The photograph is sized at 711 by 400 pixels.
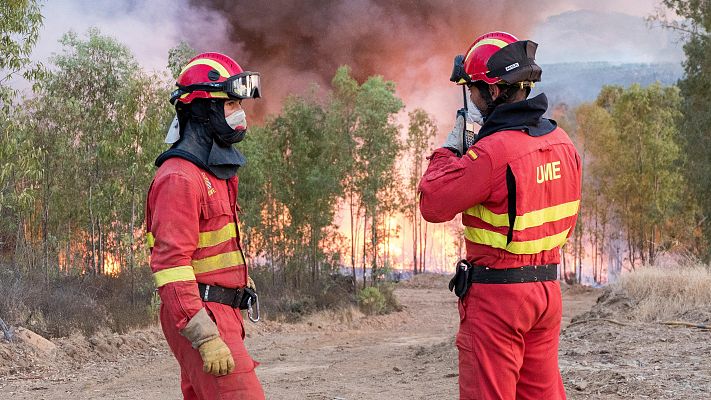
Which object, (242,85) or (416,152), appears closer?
(242,85)

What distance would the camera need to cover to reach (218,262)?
351cm

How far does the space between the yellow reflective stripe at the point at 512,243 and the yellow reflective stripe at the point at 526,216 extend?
6 cm

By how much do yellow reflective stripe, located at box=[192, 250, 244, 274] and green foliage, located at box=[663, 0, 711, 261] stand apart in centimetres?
2285

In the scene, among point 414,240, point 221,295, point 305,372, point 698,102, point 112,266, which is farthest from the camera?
point 414,240

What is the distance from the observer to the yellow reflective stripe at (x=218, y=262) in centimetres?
345

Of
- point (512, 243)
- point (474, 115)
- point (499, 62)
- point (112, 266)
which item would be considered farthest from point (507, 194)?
point (112, 266)

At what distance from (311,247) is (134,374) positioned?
1354cm

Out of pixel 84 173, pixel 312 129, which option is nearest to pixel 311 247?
pixel 312 129

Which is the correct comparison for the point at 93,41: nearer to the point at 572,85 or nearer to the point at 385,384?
the point at 385,384

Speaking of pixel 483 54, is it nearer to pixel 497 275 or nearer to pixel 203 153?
pixel 497 275

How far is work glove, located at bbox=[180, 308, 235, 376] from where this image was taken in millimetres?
3141

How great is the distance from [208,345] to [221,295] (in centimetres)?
37

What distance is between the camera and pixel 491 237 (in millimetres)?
3230

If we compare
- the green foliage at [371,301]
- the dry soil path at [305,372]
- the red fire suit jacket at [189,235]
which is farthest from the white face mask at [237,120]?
the green foliage at [371,301]
